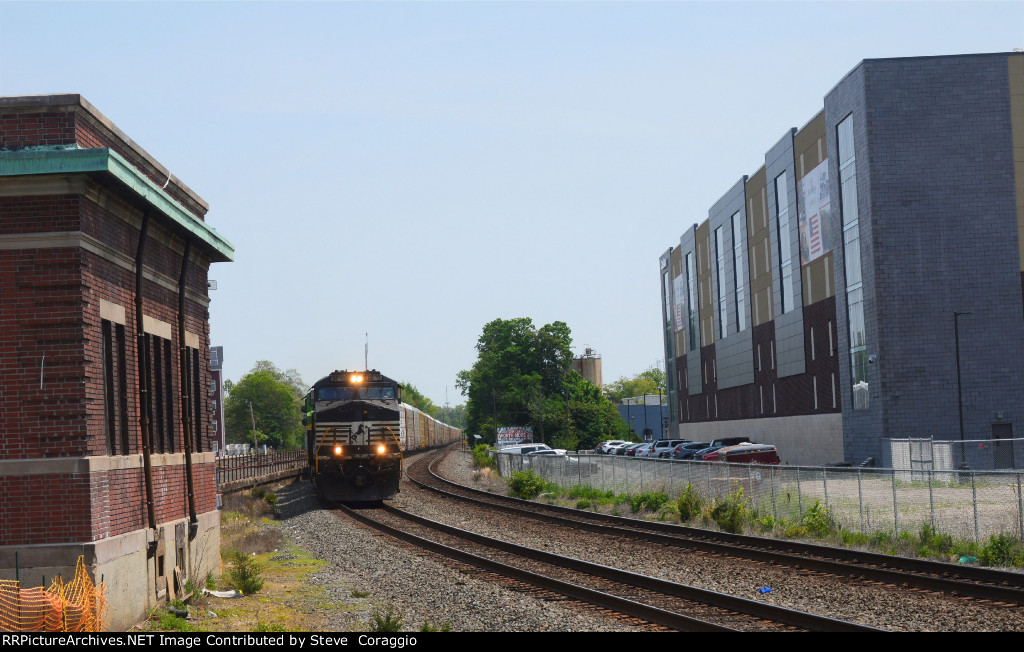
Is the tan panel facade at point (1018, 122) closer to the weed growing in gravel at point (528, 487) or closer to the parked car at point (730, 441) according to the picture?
the parked car at point (730, 441)

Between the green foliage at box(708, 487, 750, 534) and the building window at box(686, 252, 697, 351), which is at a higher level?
the building window at box(686, 252, 697, 351)

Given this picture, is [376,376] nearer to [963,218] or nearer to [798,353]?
[963,218]

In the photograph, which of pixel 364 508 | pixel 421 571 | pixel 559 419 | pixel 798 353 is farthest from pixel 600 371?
pixel 421 571

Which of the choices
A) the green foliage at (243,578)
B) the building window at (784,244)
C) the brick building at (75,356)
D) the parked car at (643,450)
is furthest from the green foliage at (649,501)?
the parked car at (643,450)

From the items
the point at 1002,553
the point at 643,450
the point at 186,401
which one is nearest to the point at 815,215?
the point at 643,450

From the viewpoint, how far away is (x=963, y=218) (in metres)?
50.6

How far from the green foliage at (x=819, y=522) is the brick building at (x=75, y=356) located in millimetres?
14855

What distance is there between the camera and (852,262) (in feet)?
176

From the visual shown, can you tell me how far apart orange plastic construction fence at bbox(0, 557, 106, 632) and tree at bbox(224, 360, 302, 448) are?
6552 inches

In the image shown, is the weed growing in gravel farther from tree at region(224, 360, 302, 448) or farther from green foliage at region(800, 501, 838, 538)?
tree at region(224, 360, 302, 448)

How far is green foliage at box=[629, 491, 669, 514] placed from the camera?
3212cm

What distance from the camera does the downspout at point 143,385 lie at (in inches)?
575

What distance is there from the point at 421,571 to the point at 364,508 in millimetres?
16454

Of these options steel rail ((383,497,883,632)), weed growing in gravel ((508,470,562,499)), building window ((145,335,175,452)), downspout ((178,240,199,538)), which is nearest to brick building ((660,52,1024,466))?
weed growing in gravel ((508,470,562,499))
